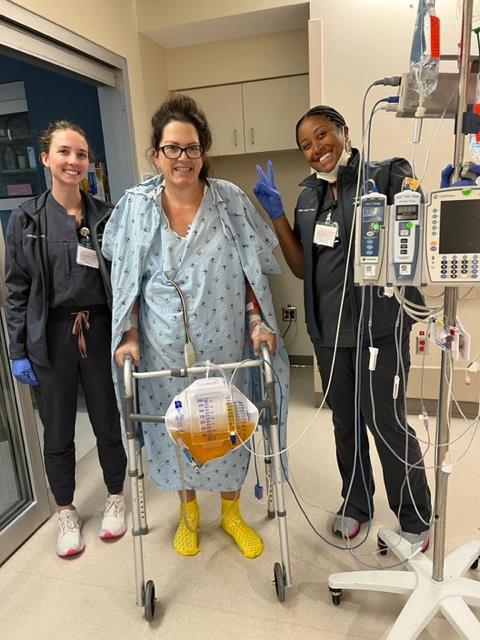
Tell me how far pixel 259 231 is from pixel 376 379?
26.0 inches

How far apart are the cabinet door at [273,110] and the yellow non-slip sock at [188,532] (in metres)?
2.41

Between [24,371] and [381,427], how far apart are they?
133cm

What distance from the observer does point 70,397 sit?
1.95 metres

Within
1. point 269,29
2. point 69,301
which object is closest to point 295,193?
point 269,29

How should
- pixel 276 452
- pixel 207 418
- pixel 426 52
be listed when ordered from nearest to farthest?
pixel 426 52 → pixel 207 418 → pixel 276 452

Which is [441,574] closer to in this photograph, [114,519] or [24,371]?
[114,519]

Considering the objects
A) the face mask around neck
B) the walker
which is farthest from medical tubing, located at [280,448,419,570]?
the face mask around neck

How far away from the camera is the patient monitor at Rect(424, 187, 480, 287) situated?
1122 mm

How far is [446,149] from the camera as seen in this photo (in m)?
2.57

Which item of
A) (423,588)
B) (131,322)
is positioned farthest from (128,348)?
(423,588)

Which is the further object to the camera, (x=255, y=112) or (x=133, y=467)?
(x=255, y=112)

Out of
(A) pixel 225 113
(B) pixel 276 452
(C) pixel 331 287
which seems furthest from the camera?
(A) pixel 225 113

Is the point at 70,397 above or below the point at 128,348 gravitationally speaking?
below

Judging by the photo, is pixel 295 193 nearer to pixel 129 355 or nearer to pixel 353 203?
pixel 353 203
